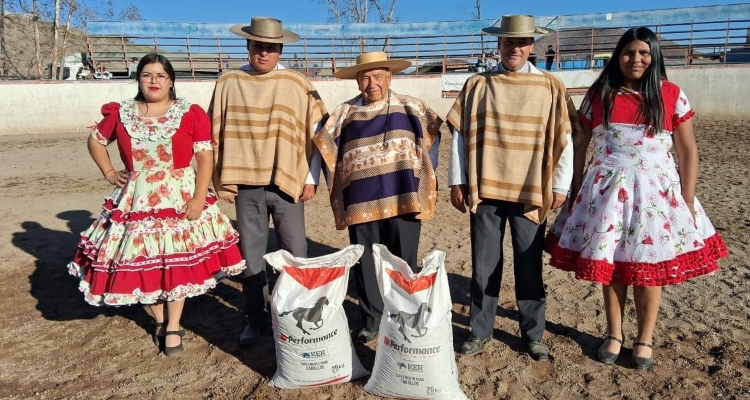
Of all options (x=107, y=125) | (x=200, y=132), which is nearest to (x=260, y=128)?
(x=200, y=132)

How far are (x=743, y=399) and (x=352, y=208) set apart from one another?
6.98 ft

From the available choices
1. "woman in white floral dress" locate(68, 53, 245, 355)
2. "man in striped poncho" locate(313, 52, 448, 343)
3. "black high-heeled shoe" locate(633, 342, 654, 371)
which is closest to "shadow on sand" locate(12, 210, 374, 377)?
"woman in white floral dress" locate(68, 53, 245, 355)

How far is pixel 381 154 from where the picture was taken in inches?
117

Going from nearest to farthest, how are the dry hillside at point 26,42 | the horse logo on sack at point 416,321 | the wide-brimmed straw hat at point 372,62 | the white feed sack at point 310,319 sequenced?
the horse logo on sack at point 416,321 → the white feed sack at point 310,319 → the wide-brimmed straw hat at point 372,62 → the dry hillside at point 26,42

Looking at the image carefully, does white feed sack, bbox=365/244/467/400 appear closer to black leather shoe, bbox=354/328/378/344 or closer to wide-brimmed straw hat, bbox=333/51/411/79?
black leather shoe, bbox=354/328/378/344

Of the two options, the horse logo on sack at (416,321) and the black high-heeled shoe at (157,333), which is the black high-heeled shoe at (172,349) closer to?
the black high-heeled shoe at (157,333)

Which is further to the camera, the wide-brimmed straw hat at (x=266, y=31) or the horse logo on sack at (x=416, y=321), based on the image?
the wide-brimmed straw hat at (x=266, y=31)

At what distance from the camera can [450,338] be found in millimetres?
2646

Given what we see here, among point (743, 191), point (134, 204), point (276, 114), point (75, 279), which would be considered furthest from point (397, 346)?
point (743, 191)

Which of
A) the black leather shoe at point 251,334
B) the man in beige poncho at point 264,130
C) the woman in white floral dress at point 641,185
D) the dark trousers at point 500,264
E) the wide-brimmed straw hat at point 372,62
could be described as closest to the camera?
the woman in white floral dress at point 641,185

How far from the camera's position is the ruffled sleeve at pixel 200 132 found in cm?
309

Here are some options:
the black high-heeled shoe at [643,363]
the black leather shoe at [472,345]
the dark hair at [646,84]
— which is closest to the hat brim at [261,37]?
the dark hair at [646,84]

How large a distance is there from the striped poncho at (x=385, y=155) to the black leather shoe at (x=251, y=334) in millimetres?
944

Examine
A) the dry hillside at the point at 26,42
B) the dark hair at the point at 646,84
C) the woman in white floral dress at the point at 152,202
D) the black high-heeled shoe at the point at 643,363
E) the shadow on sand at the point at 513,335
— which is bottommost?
the shadow on sand at the point at 513,335
